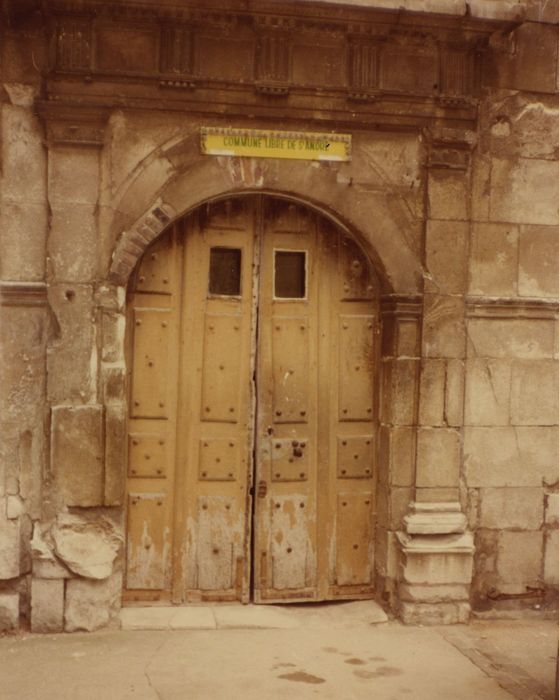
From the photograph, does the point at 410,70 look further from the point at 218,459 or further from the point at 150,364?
the point at 218,459

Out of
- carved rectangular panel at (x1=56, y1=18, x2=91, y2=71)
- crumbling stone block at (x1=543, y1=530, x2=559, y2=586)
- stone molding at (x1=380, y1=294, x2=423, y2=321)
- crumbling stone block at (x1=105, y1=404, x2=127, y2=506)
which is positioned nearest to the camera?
carved rectangular panel at (x1=56, y1=18, x2=91, y2=71)

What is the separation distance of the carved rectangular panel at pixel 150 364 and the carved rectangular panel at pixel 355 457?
117 cm

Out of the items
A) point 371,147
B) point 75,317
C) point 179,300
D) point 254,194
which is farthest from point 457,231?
point 75,317

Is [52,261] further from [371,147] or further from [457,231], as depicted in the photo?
[457,231]

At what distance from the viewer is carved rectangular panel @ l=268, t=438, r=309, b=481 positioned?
18.0 ft

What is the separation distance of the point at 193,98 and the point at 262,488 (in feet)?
7.99

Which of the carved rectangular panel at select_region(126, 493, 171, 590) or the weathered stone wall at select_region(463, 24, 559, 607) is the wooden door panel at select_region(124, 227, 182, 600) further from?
the weathered stone wall at select_region(463, 24, 559, 607)

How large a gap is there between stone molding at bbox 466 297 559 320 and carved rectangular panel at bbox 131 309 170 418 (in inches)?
76.7

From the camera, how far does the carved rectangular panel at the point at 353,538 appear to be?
5578 mm

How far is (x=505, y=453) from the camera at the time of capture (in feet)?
18.2

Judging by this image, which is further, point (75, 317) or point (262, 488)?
point (262, 488)

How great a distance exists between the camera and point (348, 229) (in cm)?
540

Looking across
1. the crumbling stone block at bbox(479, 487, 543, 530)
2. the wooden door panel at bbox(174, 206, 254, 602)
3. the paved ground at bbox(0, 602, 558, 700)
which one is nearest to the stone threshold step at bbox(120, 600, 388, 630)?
the paved ground at bbox(0, 602, 558, 700)

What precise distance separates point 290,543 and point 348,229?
6.69ft
